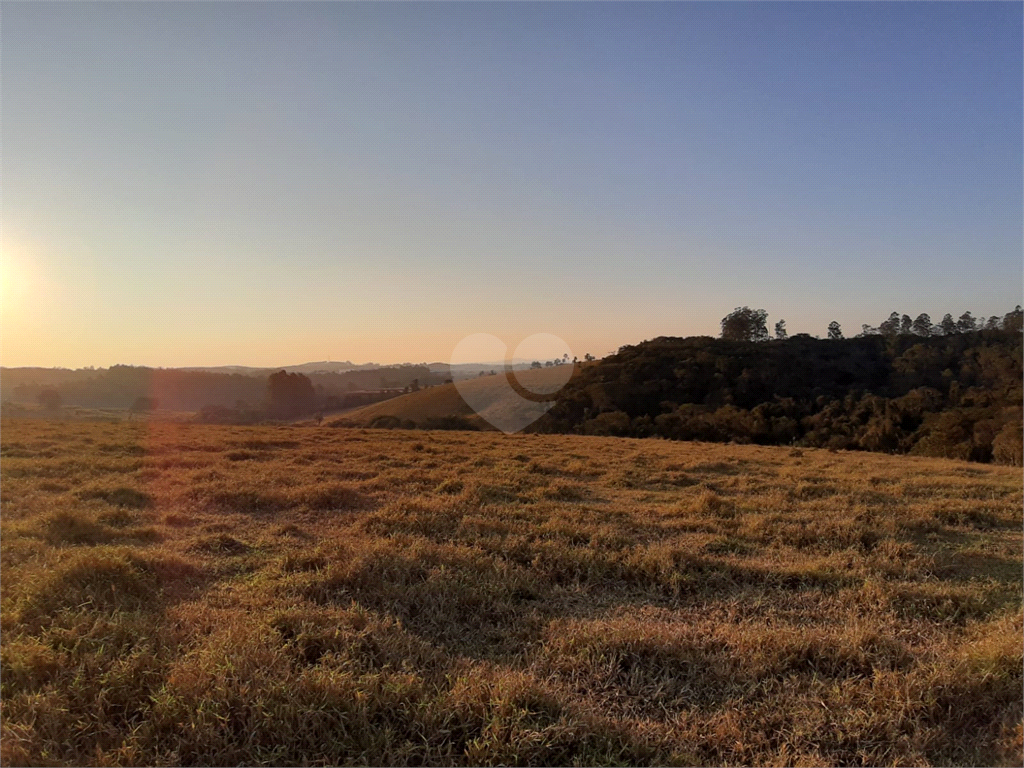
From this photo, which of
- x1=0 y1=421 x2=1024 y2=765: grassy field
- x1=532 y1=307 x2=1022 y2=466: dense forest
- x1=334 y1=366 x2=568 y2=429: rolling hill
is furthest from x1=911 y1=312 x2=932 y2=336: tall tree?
x1=0 y1=421 x2=1024 y2=765: grassy field

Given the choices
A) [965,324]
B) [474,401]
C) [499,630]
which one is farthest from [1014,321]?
[499,630]

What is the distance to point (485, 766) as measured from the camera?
8.89 feet

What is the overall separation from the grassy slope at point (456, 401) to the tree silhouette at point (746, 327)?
23.4 meters

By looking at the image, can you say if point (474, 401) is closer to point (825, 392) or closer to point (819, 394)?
point (819, 394)

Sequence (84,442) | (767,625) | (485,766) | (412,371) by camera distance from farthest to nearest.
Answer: (412,371)
(84,442)
(767,625)
(485,766)

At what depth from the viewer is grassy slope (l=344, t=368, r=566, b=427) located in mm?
47406

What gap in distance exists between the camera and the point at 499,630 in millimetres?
4211

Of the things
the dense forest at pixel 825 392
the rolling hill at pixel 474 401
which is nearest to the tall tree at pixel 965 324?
the dense forest at pixel 825 392

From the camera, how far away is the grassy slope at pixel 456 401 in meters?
47.4

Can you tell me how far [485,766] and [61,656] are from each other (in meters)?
2.77

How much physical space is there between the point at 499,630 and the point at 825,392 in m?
48.5

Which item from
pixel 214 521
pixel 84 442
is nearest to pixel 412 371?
pixel 84 442

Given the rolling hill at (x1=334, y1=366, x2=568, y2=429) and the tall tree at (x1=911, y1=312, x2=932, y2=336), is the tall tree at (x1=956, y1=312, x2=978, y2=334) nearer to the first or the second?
the tall tree at (x1=911, y1=312, x2=932, y2=336)

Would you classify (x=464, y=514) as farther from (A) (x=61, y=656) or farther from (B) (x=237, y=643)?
(A) (x=61, y=656)
